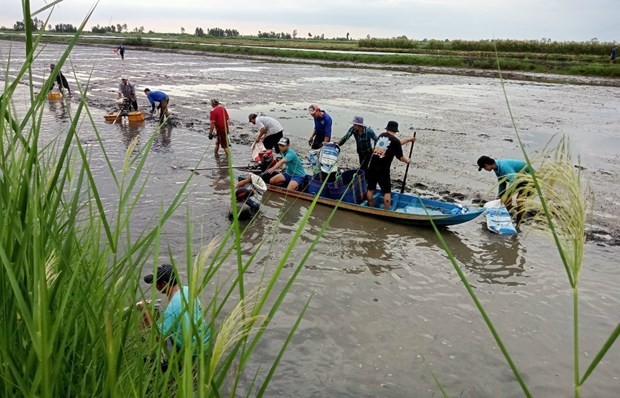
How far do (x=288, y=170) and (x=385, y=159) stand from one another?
2391 millimetres

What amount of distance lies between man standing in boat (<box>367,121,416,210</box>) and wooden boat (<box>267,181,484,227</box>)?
29 centimetres

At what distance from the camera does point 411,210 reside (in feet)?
31.8

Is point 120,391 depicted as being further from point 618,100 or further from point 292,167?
point 618,100

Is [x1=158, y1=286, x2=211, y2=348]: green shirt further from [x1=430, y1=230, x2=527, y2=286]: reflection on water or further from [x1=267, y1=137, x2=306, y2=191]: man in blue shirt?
[x1=267, y1=137, x2=306, y2=191]: man in blue shirt

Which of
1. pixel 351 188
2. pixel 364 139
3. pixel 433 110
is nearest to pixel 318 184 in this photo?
pixel 351 188

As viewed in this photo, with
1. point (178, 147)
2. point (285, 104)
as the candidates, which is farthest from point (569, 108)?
point (178, 147)

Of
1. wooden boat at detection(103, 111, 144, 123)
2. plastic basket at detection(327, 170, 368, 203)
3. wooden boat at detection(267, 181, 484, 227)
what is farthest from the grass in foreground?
plastic basket at detection(327, 170, 368, 203)

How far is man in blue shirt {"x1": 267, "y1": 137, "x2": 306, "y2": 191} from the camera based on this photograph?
10227 millimetres

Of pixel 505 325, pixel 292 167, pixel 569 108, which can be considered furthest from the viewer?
pixel 569 108

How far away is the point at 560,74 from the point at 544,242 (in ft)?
116

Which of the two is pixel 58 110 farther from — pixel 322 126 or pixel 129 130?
pixel 322 126

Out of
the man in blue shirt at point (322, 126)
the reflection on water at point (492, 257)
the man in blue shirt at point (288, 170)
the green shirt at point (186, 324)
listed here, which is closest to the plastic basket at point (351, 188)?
the man in blue shirt at point (288, 170)

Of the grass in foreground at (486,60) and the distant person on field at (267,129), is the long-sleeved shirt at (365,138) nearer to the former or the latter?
the distant person on field at (267,129)

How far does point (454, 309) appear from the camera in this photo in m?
6.60
